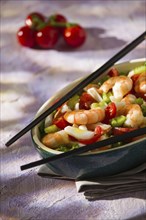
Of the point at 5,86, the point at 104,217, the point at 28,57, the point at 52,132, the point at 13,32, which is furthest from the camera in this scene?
the point at 13,32

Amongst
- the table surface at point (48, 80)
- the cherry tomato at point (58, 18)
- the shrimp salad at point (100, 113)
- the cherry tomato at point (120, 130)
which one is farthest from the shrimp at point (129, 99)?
the cherry tomato at point (58, 18)

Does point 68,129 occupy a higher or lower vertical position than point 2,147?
higher

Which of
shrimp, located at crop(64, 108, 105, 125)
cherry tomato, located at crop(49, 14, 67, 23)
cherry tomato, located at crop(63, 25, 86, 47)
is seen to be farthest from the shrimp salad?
cherry tomato, located at crop(49, 14, 67, 23)

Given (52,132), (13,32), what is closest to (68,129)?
(52,132)

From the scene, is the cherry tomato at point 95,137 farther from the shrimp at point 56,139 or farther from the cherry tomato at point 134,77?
the cherry tomato at point 134,77

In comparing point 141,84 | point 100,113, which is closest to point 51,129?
point 100,113

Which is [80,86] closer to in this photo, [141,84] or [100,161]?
[141,84]

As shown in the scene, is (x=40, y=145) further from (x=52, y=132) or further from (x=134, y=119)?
(x=134, y=119)
